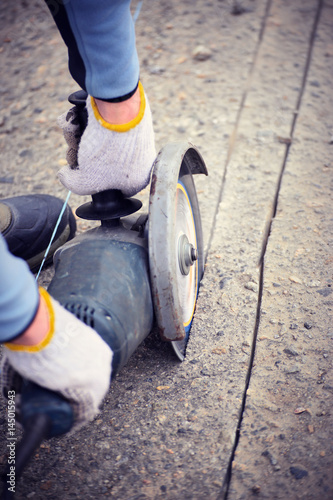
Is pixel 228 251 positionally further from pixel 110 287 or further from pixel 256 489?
pixel 256 489

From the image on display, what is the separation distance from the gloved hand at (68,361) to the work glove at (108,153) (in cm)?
40

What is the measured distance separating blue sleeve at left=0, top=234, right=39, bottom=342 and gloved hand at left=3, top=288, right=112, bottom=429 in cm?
6

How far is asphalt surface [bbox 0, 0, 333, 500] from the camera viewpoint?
1.14m

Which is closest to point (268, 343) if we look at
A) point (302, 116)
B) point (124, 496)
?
point (124, 496)

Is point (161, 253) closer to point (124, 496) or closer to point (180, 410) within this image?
point (180, 410)

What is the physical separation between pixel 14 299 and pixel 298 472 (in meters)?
0.82

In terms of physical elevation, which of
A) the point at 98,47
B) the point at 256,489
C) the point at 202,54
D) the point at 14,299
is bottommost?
the point at 256,489

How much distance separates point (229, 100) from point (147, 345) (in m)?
1.50

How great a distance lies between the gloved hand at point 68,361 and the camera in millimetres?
918

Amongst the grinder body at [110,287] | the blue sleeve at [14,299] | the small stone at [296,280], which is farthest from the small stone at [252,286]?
the blue sleeve at [14,299]

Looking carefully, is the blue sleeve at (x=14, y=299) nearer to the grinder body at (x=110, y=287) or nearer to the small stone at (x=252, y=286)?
the grinder body at (x=110, y=287)

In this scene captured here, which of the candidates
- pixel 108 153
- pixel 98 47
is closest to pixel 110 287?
pixel 108 153

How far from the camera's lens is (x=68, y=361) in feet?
3.07

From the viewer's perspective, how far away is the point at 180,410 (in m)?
1.25
